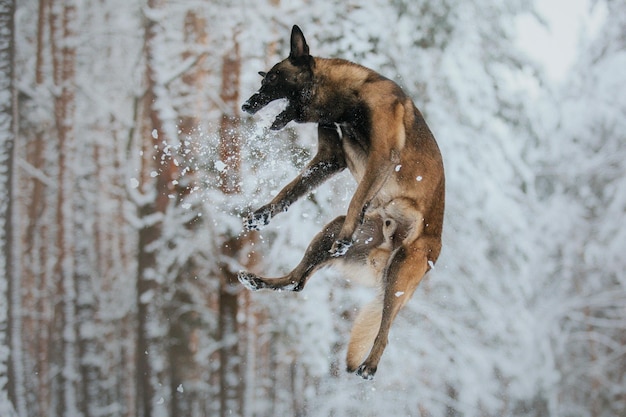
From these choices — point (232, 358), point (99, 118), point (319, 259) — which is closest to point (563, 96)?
point (319, 259)

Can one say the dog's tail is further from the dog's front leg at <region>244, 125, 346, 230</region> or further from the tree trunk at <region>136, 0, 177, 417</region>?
the tree trunk at <region>136, 0, 177, 417</region>

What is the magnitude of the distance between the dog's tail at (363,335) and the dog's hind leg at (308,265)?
0.84 ft

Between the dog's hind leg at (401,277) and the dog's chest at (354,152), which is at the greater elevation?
the dog's chest at (354,152)

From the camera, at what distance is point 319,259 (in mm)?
2230

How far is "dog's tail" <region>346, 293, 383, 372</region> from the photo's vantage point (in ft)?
7.45

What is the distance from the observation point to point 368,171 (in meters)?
2.01

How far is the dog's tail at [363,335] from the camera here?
2.27 m

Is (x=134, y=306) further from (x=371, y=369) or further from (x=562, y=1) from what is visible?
(x=562, y=1)

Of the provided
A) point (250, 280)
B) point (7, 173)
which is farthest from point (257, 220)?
point (7, 173)

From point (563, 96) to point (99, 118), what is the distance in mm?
2439

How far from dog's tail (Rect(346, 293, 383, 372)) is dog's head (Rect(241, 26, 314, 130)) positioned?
2.56 feet

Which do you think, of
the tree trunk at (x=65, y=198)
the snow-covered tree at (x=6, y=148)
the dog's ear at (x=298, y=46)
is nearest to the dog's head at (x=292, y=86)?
the dog's ear at (x=298, y=46)

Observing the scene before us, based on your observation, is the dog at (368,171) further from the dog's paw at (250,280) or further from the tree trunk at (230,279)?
the tree trunk at (230,279)

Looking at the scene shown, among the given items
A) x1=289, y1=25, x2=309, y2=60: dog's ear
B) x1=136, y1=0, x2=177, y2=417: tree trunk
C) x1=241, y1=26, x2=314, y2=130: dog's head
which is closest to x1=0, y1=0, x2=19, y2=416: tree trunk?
x1=136, y1=0, x2=177, y2=417: tree trunk
